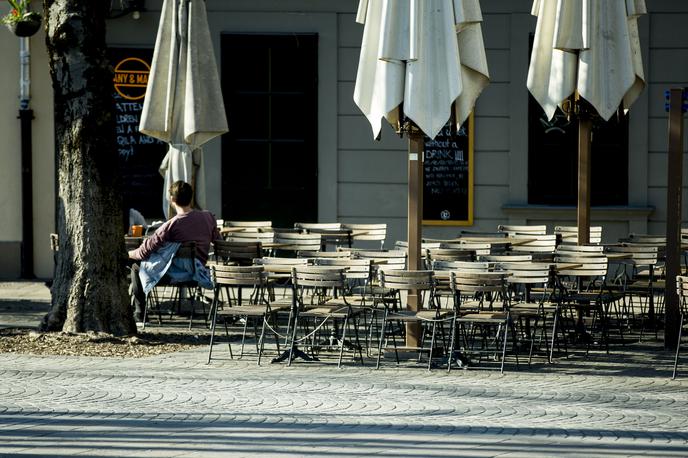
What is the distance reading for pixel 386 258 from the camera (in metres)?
12.7

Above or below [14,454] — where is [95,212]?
above

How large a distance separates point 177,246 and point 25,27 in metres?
4.81

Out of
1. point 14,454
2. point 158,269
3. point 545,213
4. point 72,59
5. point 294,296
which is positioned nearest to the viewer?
point 14,454

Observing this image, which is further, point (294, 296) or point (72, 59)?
point (72, 59)

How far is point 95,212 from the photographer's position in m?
12.6

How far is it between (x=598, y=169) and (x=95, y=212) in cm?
834

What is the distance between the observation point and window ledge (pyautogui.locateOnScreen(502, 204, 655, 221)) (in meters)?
18.2

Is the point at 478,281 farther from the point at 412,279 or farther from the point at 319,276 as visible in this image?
the point at 319,276

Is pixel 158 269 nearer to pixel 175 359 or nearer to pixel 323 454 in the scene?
pixel 175 359

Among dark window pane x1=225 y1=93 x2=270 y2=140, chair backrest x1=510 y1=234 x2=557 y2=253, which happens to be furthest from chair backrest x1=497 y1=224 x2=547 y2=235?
dark window pane x1=225 y1=93 x2=270 y2=140

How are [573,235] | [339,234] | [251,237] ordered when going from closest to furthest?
[251,237] → [573,235] → [339,234]

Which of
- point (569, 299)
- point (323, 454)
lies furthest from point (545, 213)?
point (323, 454)

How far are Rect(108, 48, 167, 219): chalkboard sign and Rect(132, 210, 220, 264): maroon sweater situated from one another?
4.96m

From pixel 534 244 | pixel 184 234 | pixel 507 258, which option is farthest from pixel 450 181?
pixel 507 258
